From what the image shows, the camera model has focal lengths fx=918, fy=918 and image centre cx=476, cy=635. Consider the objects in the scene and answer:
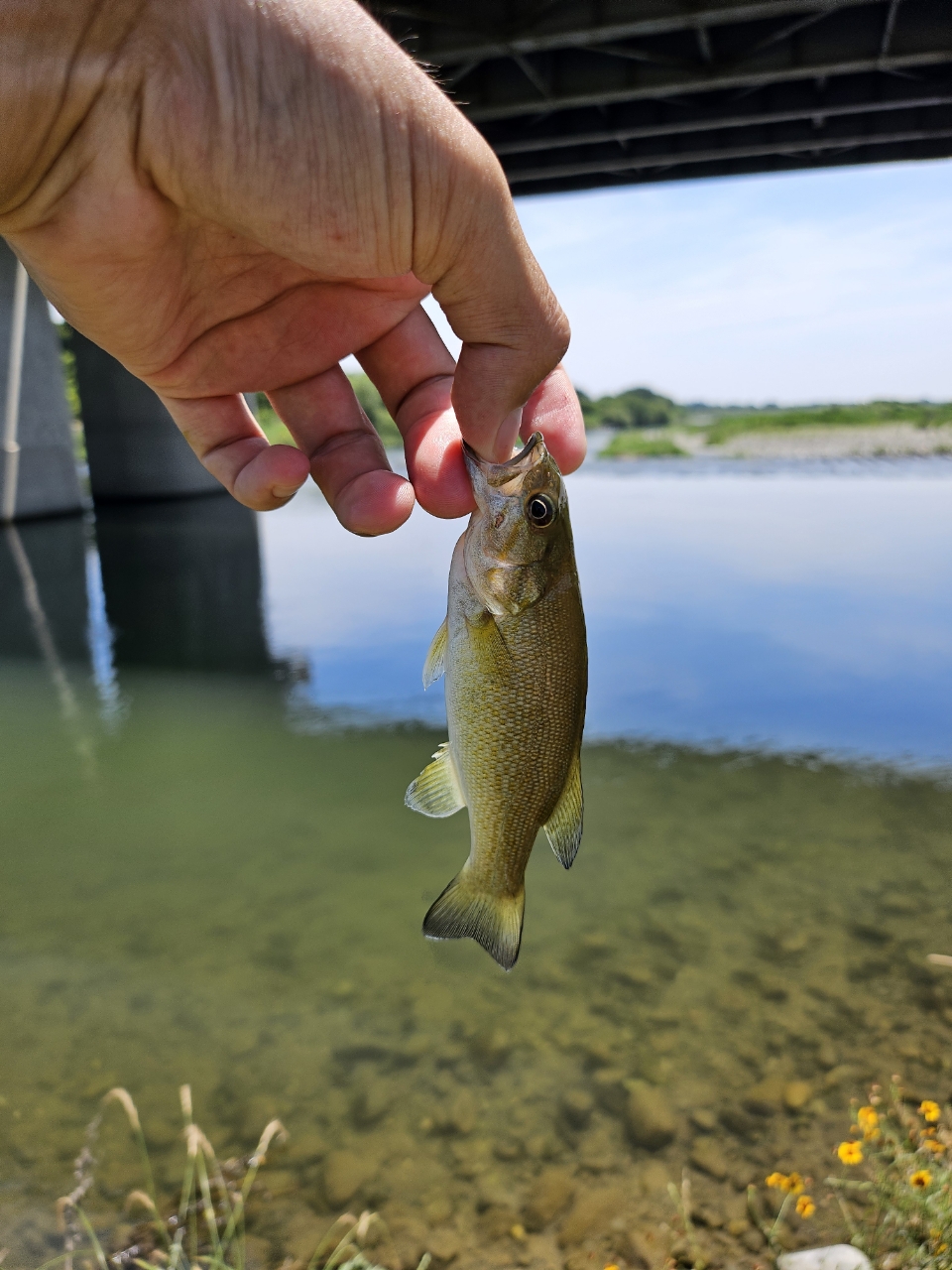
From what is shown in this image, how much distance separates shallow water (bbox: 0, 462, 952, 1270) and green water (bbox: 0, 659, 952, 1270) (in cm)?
2

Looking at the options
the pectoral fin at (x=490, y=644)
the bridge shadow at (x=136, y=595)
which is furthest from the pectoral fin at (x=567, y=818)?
the bridge shadow at (x=136, y=595)

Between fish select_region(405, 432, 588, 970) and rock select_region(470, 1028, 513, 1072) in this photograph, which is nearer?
fish select_region(405, 432, 588, 970)

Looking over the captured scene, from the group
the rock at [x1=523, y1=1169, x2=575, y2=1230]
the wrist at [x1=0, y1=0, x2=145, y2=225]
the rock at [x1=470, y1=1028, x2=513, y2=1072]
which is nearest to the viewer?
the wrist at [x1=0, y1=0, x2=145, y2=225]

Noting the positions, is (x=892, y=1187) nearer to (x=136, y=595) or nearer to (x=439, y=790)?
(x=439, y=790)

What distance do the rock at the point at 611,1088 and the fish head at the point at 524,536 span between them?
2.62 m

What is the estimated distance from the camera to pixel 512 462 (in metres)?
2.12

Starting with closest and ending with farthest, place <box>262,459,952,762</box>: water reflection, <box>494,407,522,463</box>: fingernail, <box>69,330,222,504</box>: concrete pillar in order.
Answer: <box>494,407,522,463</box>: fingernail < <box>262,459,952,762</box>: water reflection < <box>69,330,222,504</box>: concrete pillar

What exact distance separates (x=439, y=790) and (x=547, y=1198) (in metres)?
2.04

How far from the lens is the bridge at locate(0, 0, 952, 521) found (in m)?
12.4

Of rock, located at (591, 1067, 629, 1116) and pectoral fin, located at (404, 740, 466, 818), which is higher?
pectoral fin, located at (404, 740, 466, 818)

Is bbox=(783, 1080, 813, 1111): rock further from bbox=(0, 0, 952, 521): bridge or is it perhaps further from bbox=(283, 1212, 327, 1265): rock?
bbox=(0, 0, 952, 521): bridge

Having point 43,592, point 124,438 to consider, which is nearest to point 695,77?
point 43,592

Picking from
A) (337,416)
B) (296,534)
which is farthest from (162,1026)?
→ (296,534)

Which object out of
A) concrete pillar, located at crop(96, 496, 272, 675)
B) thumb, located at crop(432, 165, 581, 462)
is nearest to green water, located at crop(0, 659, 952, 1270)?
thumb, located at crop(432, 165, 581, 462)
